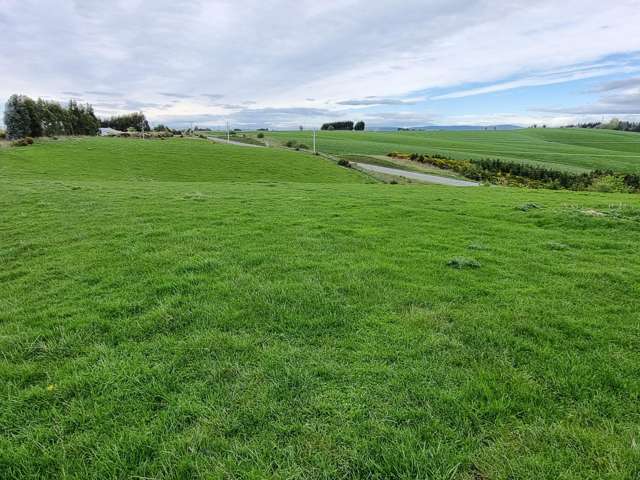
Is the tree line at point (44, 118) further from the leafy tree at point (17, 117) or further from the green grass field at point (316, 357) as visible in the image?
the green grass field at point (316, 357)

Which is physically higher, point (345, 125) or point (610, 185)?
point (345, 125)

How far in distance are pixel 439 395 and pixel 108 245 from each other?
6.89 meters

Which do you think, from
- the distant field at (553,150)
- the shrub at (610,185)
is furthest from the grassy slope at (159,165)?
the distant field at (553,150)

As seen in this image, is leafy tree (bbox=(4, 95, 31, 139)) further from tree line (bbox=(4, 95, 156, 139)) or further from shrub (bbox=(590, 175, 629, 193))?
shrub (bbox=(590, 175, 629, 193))

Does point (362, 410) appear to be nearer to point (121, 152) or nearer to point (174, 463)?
point (174, 463)

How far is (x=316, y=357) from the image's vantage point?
3582 mm

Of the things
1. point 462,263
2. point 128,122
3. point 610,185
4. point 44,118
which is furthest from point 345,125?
point 462,263

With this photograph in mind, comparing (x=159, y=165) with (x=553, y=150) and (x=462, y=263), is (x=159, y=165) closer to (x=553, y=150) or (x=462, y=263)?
(x=462, y=263)

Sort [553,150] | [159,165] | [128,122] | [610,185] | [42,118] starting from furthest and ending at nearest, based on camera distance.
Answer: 1. [128,122]
2. [553,150]
3. [42,118]
4. [159,165]
5. [610,185]

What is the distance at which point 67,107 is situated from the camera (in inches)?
2729

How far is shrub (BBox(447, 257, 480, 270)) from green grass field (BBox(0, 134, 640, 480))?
0.20 ft

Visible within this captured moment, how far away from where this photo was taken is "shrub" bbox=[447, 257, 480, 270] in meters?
6.18

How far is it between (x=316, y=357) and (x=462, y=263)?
3733 mm

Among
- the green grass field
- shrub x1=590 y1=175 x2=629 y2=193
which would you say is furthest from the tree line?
shrub x1=590 y1=175 x2=629 y2=193
